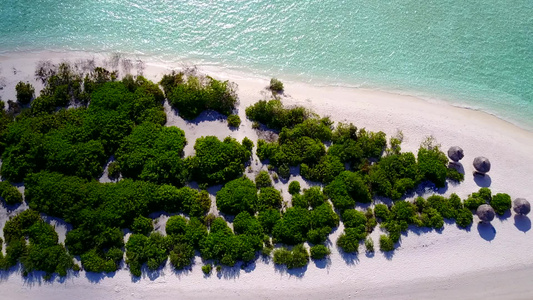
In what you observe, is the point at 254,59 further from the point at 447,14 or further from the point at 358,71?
the point at 447,14

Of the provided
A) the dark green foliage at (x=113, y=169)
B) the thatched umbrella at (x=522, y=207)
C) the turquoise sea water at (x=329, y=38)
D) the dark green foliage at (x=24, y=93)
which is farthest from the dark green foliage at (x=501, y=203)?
the dark green foliage at (x=24, y=93)

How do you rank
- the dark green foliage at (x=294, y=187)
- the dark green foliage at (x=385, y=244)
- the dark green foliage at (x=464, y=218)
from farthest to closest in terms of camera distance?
the dark green foliage at (x=294, y=187) → the dark green foliage at (x=464, y=218) → the dark green foliage at (x=385, y=244)

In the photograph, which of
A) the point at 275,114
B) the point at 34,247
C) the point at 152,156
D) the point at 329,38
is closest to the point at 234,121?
the point at 275,114

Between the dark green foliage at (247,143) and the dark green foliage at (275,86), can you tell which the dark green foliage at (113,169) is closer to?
the dark green foliage at (247,143)

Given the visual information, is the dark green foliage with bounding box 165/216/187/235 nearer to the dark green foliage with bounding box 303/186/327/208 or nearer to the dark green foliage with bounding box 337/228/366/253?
the dark green foliage with bounding box 303/186/327/208

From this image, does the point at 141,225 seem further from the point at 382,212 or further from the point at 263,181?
the point at 382,212

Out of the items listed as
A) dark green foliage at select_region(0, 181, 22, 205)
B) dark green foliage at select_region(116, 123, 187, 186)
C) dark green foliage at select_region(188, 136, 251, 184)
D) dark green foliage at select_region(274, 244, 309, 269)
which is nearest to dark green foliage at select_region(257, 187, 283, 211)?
dark green foliage at select_region(188, 136, 251, 184)
